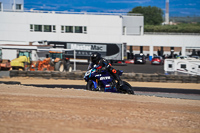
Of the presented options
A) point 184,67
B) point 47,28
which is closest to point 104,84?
point 184,67

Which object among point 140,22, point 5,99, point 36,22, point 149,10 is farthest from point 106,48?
point 149,10

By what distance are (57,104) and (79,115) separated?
162cm

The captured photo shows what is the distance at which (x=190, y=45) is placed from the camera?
2660 inches

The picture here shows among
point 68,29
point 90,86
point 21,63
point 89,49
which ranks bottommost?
point 90,86

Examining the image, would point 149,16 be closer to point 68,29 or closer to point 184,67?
point 68,29

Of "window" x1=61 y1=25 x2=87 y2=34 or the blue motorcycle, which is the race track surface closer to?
the blue motorcycle

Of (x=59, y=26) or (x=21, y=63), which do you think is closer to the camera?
(x=21, y=63)

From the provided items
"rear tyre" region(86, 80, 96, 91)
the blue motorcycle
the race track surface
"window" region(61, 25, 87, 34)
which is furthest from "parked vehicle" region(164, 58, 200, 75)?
"window" region(61, 25, 87, 34)

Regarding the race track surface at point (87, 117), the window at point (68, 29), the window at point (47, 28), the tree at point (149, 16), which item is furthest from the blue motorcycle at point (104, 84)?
the tree at point (149, 16)

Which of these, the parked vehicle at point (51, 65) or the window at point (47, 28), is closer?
the parked vehicle at point (51, 65)

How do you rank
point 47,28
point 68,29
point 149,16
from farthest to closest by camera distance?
point 149,16 → point 47,28 → point 68,29

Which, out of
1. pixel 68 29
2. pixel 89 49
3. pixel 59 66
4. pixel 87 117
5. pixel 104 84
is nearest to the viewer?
pixel 87 117

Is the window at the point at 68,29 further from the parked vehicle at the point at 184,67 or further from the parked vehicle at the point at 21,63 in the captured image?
the parked vehicle at the point at 184,67

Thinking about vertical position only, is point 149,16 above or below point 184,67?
above
